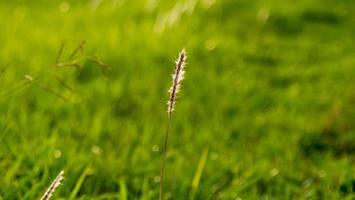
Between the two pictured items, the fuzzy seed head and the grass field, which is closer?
the fuzzy seed head

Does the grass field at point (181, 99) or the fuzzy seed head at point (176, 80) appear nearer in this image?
the fuzzy seed head at point (176, 80)

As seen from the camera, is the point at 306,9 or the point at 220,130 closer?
the point at 220,130

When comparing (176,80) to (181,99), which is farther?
(181,99)

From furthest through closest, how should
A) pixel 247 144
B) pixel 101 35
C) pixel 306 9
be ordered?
1. pixel 306 9
2. pixel 101 35
3. pixel 247 144

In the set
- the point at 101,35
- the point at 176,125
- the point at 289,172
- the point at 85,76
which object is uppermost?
the point at 101,35

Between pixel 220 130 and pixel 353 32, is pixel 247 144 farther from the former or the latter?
pixel 353 32

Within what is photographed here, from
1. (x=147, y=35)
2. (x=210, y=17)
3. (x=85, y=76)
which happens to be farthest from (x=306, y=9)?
(x=85, y=76)

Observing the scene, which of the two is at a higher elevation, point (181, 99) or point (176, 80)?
point (181, 99)

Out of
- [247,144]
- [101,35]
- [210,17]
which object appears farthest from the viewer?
[210,17]
